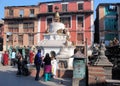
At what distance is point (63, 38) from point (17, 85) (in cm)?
1235

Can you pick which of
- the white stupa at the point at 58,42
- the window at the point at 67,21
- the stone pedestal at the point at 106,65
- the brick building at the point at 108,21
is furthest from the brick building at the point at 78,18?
the stone pedestal at the point at 106,65

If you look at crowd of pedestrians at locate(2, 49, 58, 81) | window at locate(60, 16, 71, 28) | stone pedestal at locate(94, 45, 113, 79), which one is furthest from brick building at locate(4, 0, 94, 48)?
stone pedestal at locate(94, 45, 113, 79)

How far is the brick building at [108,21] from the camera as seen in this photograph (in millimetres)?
46969

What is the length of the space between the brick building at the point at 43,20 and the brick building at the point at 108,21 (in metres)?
1.80

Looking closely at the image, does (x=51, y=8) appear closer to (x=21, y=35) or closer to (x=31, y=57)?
(x=21, y=35)

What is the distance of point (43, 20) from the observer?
51.3 meters

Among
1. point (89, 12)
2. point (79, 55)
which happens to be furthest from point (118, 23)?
point (79, 55)

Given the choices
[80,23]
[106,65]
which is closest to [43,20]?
[80,23]

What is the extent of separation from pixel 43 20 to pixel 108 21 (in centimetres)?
1197

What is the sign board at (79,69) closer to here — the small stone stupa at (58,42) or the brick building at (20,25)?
the small stone stupa at (58,42)

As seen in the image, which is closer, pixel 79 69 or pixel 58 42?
pixel 79 69

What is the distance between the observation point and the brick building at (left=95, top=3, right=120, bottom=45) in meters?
47.0

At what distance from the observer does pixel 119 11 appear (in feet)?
155

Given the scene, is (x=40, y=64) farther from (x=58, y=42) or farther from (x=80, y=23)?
(x=80, y=23)
